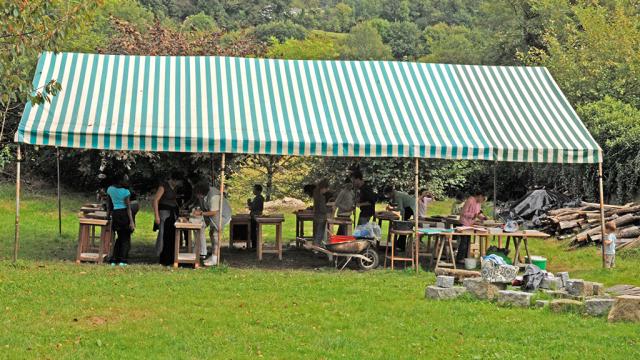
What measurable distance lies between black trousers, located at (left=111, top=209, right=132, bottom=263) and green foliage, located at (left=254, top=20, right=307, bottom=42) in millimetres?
67720

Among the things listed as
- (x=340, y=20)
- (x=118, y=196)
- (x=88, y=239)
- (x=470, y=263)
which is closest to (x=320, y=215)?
(x=470, y=263)

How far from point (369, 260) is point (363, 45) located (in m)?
73.5

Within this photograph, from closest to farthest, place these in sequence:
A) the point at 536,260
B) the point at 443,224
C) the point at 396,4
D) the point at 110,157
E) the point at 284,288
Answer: the point at 284,288
the point at 536,260
the point at 443,224
the point at 110,157
the point at 396,4

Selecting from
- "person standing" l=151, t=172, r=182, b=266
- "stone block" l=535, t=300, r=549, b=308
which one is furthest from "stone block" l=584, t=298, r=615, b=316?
"person standing" l=151, t=172, r=182, b=266

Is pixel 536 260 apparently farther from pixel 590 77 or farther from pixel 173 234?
pixel 590 77

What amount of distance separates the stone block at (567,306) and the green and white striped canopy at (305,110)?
13.1 ft

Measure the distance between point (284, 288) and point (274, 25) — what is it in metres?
74.8

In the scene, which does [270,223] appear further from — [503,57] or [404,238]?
[503,57]

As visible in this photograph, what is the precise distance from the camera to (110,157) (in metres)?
24.3

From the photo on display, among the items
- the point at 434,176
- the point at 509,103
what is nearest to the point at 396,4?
the point at 434,176

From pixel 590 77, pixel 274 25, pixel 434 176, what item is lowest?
pixel 434 176

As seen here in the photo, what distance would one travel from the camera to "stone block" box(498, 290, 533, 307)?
11.0m

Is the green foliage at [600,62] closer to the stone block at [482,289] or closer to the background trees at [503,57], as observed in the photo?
the background trees at [503,57]

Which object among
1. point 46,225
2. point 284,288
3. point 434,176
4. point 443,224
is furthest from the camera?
point 434,176
